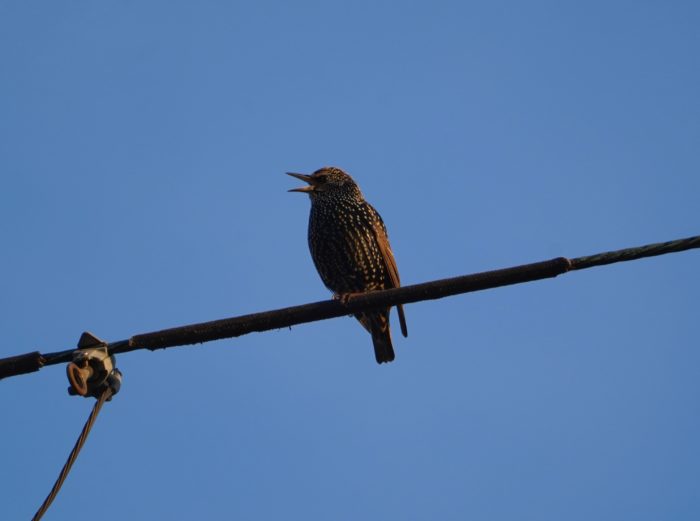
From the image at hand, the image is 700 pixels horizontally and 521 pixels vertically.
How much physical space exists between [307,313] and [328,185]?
3763mm

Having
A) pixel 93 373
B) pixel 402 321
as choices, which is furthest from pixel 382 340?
pixel 93 373

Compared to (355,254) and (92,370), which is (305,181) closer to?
(355,254)

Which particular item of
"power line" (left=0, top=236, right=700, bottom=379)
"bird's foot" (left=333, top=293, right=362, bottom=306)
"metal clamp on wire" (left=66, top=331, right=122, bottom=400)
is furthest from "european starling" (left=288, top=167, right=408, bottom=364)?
"metal clamp on wire" (left=66, top=331, right=122, bottom=400)

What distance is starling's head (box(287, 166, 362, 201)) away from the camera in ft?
26.8

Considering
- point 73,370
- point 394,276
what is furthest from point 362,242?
point 73,370

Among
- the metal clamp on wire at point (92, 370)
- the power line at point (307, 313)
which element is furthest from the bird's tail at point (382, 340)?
the metal clamp on wire at point (92, 370)

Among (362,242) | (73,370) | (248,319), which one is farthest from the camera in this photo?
(362,242)

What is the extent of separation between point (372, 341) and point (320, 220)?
→ 108 centimetres

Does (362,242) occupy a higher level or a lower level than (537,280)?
higher

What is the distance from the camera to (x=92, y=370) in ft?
14.2

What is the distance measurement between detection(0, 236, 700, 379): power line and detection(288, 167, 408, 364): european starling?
284cm

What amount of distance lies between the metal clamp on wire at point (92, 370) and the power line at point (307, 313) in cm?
6

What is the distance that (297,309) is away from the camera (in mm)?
4602

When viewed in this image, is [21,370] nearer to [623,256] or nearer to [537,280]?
[537,280]
